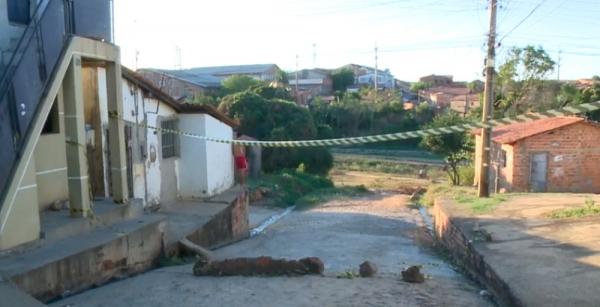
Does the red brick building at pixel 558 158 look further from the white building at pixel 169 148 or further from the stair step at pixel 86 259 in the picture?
the stair step at pixel 86 259

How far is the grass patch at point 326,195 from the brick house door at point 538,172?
9.24 metres

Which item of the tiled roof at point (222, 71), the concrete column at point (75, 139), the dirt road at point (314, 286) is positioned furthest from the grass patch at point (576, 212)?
the tiled roof at point (222, 71)

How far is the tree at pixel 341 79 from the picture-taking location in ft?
276

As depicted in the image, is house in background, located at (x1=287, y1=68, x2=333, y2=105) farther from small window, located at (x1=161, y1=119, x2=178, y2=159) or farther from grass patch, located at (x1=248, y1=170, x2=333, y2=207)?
small window, located at (x1=161, y1=119, x2=178, y2=159)

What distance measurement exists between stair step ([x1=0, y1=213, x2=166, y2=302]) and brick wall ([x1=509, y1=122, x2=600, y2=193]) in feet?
52.0

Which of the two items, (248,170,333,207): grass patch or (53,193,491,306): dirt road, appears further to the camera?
(248,170,333,207): grass patch

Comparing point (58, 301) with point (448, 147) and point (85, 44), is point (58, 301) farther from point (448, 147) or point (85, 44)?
point (448, 147)

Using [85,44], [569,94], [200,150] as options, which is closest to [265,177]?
[200,150]

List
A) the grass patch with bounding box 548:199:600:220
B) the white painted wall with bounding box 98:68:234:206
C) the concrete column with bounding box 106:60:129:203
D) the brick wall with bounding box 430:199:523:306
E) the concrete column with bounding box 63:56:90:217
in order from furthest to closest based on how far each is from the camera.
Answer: the white painted wall with bounding box 98:68:234:206 < the grass patch with bounding box 548:199:600:220 < the concrete column with bounding box 106:60:129:203 < the concrete column with bounding box 63:56:90:217 < the brick wall with bounding box 430:199:523:306

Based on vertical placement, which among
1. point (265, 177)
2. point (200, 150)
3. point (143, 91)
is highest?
point (143, 91)

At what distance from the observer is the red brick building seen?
20.4 m

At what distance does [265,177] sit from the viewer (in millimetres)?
27625

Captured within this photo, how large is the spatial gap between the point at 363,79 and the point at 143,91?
87332 millimetres

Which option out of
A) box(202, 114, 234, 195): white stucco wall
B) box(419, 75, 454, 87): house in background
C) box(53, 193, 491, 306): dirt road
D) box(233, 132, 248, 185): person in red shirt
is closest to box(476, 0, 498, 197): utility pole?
box(53, 193, 491, 306): dirt road
